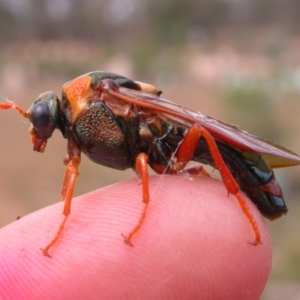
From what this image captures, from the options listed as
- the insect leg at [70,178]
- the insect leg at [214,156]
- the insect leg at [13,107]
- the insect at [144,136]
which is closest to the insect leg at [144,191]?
the insect at [144,136]

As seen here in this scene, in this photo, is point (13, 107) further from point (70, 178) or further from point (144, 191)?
point (144, 191)

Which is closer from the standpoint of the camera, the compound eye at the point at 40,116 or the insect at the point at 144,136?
the insect at the point at 144,136

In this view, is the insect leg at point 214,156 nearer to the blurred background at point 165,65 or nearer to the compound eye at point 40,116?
the compound eye at point 40,116

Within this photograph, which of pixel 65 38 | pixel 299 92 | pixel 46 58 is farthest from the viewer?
pixel 299 92

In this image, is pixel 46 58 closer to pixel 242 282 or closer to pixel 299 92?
pixel 299 92

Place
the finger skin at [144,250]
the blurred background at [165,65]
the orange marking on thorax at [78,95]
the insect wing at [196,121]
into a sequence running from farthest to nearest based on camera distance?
1. the blurred background at [165,65]
2. the orange marking on thorax at [78,95]
3. the insect wing at [196,121]
4. the finger skin at [144,250]

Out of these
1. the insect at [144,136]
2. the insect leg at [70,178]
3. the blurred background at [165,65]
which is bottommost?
the blurred background at [165,65]

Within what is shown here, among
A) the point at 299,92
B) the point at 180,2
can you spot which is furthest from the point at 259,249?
the point at 180,2
